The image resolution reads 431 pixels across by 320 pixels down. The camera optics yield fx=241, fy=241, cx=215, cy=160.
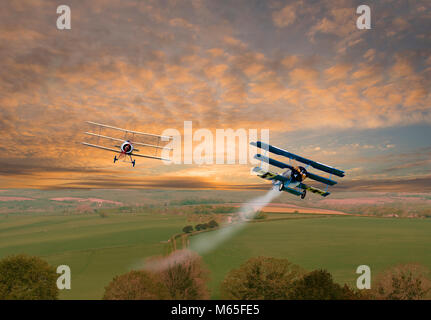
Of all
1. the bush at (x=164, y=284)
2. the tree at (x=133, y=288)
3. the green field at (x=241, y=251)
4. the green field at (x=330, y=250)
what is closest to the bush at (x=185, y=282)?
the bush at (x=164, y=284)

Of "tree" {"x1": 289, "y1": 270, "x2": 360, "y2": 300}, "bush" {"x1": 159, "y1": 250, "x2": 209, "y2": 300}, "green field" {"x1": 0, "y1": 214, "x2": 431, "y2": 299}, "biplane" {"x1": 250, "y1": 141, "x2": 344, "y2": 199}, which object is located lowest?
"green field" {"x1": 0, "y1": 214, "x2": 431, "y2": 299}

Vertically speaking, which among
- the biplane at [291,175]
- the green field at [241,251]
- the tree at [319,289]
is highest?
the biplane at [291,175]

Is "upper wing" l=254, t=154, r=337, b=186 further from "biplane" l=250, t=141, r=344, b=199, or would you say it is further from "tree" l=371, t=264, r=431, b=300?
"tree" l=371, t=264, r=431, b=300

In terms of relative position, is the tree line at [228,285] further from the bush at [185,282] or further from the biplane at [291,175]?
the biplane at [291,175]

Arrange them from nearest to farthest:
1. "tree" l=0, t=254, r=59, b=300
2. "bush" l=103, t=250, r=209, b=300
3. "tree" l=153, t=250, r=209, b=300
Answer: "bush" l=103, t=250, r=209, b=300
"tree" l=0, t=254, r=59, b=300
"tree" l=153, t=250, r=209, b=300

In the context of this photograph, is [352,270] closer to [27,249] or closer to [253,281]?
[253,281]

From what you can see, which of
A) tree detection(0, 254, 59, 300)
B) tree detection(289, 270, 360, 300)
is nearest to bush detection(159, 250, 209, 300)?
tree detection(289, 270, 360, 300)
